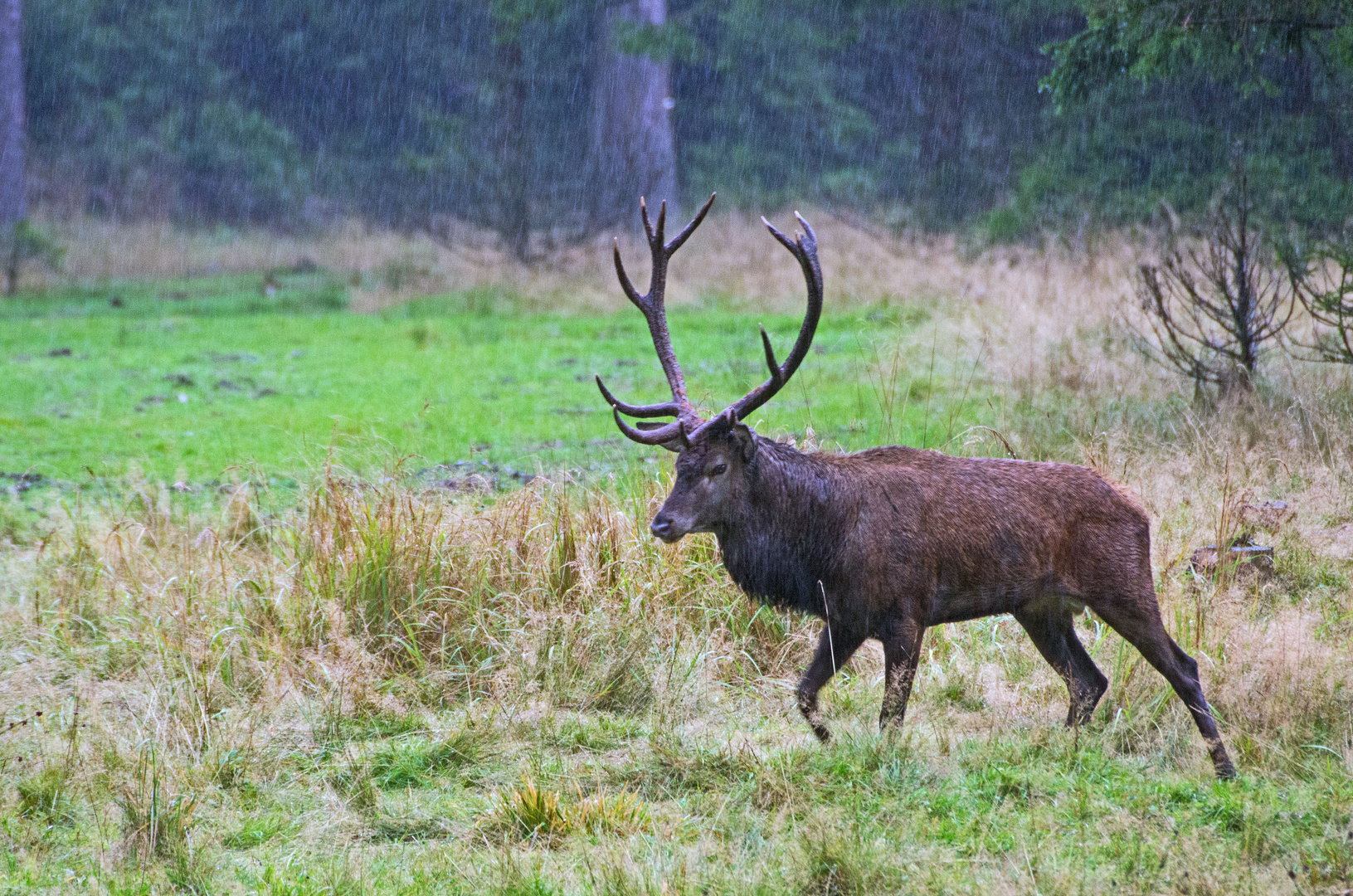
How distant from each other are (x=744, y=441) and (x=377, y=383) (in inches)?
391

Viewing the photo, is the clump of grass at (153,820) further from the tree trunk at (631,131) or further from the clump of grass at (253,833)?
the tree trunk at (631,131)

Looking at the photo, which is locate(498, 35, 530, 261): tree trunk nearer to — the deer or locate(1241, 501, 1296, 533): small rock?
locate(1241, 501, 1296, 533): small rock

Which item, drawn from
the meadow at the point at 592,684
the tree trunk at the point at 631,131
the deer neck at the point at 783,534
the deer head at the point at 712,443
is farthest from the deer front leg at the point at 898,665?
the tree trunk at the point at 631,131

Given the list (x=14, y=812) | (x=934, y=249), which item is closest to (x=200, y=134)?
(x=934, y=249)

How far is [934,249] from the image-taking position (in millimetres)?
23984

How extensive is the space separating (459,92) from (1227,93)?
1943cm

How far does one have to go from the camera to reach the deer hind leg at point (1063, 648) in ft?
19.5

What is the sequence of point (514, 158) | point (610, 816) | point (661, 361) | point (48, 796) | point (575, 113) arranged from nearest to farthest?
1. point (610, 816)
2. point (48, 796)
3. point (661, 361)
4. point (514, 158)
5. point (575, 113)

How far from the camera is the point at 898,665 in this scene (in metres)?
5.57

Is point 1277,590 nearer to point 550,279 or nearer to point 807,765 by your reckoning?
point 807,765

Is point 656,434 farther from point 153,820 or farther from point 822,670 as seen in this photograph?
point 153,820

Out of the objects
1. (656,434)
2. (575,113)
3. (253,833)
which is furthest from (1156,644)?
(575,113)

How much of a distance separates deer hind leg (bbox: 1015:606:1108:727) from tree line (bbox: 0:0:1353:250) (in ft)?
55.6

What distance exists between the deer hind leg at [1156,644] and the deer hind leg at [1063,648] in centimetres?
36
